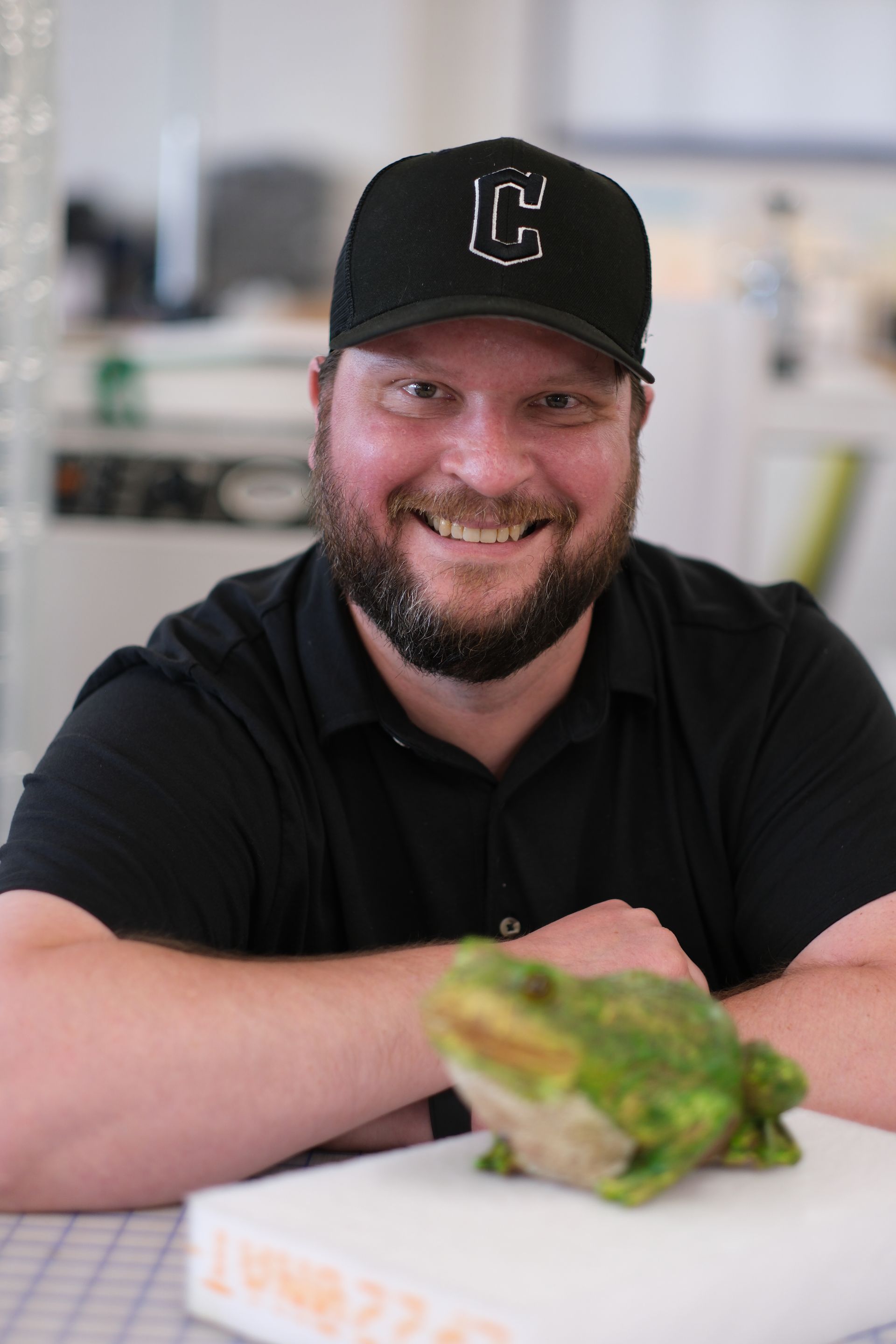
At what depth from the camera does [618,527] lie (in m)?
1.13

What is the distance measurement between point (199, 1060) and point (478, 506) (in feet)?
1.57

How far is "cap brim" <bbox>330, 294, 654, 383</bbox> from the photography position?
38.6 inches

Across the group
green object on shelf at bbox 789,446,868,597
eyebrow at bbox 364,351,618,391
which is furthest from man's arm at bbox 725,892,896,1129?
green object on shelf at bbox 789,446,868,597

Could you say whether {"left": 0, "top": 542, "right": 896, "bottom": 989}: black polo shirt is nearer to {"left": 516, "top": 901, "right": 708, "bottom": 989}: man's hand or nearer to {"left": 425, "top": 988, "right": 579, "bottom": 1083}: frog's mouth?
{"left": 516, "top": 901, "right": 708, "bottom": 989}: man's hand

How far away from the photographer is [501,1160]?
661 millimetres

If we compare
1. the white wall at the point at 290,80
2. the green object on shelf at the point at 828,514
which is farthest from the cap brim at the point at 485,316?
the white wall at the point at 290,80

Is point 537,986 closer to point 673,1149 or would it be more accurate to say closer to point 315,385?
point 673,1149

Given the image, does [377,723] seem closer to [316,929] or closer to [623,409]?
[316,929]

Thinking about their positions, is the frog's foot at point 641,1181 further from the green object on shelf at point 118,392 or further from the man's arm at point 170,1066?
the green object on shelf at point 118,392

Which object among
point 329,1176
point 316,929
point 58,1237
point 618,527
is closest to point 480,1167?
point 329,1176

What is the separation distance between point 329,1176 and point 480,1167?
7 cm

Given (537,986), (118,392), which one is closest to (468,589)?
(537,986)

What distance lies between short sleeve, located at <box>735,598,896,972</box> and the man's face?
0.68 ft

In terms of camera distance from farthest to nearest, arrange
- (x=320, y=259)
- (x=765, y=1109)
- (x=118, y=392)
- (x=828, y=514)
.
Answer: (x=320, y=259) → (x=828, y=514) → (x=118, y=392) → (x=765, y=1109)
